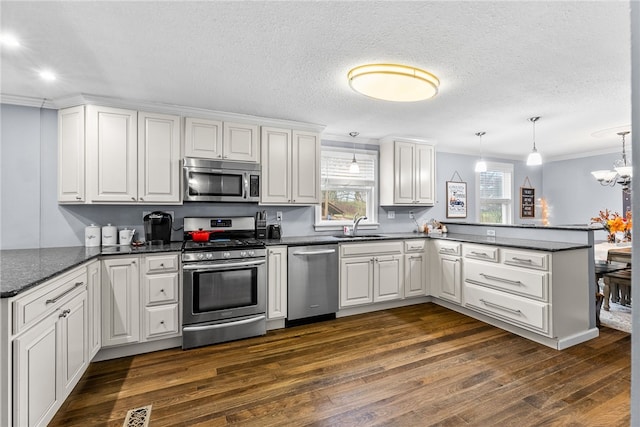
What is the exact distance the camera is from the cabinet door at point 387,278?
394 cm

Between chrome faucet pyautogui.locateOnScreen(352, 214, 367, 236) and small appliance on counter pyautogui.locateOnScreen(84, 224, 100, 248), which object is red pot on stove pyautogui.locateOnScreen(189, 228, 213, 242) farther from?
chrome faucet pyautogui.locateOnScreen(352, 214, 367, 236)

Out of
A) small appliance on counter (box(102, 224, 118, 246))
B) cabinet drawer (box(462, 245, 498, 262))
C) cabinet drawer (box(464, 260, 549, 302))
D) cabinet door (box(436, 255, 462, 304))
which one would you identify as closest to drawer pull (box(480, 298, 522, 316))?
cabinet drawer (box(464, 260, 549, 302))

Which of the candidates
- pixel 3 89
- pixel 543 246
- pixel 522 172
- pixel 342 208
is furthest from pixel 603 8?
pixel 522 172

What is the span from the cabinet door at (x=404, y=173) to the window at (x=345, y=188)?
13.8 inches

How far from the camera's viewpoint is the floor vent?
6.39 ft

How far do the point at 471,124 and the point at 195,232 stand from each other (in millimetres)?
3459

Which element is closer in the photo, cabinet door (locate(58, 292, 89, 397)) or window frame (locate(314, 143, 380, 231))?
Answer: cabinet door (locate(58, 292, 89, 397))

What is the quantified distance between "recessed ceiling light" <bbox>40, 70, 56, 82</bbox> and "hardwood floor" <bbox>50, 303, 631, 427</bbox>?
234 centimetres

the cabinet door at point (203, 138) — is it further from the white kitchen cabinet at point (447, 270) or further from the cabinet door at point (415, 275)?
the white kitchen cabinet at point (447, 270)

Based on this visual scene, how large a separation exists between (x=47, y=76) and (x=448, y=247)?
4.26m

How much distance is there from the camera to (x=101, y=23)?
6.09 feet

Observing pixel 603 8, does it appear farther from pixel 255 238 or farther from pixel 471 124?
pixel 255 238

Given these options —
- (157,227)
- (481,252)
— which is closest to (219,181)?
(157,227)

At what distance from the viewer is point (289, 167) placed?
3.78 metres
